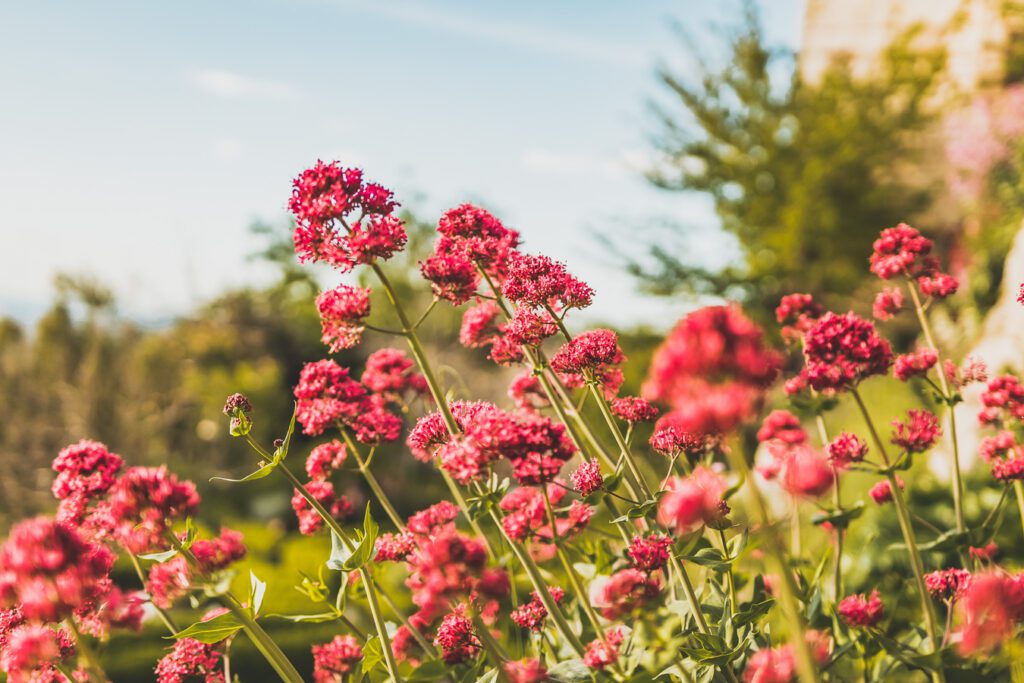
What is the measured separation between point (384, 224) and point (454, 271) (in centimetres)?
34

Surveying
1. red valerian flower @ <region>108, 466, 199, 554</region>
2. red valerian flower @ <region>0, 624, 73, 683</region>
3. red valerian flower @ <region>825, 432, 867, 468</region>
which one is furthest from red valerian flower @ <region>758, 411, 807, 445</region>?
red valerian flower @ <region>0, 624, 73, 683</region>

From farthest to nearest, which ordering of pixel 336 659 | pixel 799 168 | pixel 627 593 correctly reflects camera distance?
pixel 799 168 → pixel 336 659 → pixel 627 593

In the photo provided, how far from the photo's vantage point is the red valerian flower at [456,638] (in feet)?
7.80

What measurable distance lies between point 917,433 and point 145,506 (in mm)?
2792

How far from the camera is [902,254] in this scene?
10.3 ft

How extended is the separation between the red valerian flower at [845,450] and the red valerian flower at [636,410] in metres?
0.67

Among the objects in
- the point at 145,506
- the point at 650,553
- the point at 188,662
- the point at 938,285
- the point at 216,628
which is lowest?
the point at 650,553

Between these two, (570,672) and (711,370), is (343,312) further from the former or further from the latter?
(711,370)

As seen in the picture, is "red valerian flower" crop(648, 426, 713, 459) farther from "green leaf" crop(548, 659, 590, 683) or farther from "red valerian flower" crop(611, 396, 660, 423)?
"green leaf" crop(548, 659, 590, 683)

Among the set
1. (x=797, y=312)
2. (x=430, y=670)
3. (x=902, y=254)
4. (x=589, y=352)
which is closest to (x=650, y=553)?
(x=589, y=352)

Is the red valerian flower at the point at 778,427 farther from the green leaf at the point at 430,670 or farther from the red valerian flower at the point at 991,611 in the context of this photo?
the green leaf at the point at 430,670

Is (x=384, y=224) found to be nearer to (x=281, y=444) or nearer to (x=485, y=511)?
(x=281, y=444)

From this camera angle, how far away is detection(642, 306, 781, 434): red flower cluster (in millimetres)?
1212

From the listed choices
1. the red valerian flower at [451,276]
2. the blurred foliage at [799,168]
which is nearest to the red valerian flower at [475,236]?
the red valerian flower at [451,276]
